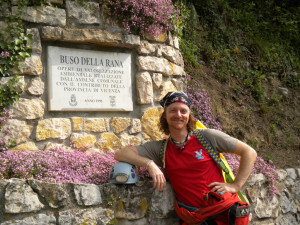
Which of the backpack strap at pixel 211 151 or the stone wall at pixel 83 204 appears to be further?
the backpack strap at pixel 211 151

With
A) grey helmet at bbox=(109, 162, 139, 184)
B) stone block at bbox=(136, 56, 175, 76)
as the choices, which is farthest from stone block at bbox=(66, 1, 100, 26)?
grey helmet at bbox=(109, 162, 139, 184)

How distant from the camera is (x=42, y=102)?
3.58m

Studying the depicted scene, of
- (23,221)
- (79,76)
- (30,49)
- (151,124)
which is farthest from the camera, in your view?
(151,124)

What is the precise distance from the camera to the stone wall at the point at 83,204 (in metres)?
2.63

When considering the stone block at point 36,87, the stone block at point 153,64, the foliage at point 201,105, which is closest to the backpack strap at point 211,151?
the stone block at point 153,64

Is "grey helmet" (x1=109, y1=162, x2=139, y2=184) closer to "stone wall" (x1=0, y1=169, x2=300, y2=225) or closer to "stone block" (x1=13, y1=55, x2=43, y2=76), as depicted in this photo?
"stone wall" (x1=0, y1=169, x2=300, y2=225)

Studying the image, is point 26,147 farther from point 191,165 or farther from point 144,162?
point 191,165

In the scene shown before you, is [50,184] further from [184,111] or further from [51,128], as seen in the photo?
[184,111]

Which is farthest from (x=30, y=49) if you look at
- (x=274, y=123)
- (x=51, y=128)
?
(x=274, y=123)

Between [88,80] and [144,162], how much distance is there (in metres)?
1.45

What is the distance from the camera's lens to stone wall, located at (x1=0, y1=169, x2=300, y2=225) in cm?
263

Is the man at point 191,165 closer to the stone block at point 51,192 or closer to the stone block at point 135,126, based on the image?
the stone block at point 51,192

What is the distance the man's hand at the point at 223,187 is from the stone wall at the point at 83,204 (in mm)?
538

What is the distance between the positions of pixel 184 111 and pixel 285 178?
8.88 feet
